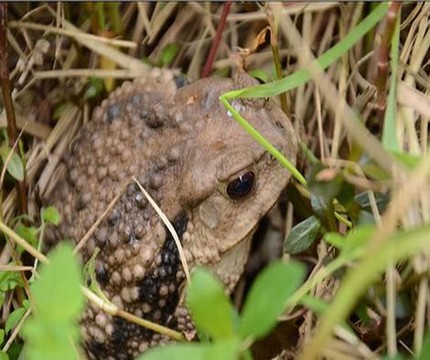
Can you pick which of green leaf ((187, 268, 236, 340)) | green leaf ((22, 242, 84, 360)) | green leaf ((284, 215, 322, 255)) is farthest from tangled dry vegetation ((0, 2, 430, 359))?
green leaf ((22, 242, 84, 360))

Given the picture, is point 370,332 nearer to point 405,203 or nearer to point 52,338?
point 405,203

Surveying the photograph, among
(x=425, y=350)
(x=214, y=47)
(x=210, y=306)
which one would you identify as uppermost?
(x=214, y=47)

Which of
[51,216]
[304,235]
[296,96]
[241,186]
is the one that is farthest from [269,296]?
[296,96]

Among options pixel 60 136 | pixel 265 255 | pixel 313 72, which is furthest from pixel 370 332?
pixel 60 136

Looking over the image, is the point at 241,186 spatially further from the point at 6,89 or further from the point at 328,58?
the point at 6,89

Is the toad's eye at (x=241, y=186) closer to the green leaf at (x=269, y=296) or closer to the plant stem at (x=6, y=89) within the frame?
the plant stem at (x=6, y=89)

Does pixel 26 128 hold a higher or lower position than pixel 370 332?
higher

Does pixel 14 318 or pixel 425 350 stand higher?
pixel 425 350
